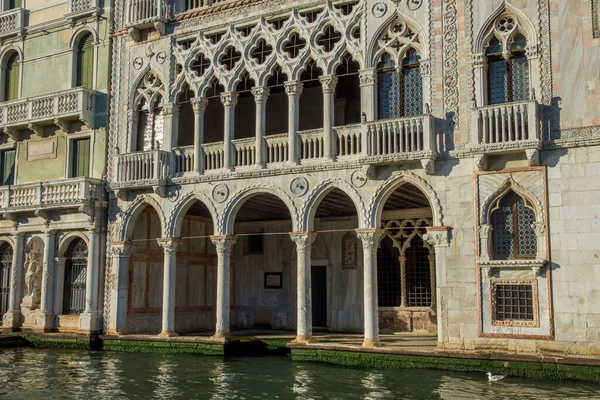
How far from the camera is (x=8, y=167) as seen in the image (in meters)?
25.7

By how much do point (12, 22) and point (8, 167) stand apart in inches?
213

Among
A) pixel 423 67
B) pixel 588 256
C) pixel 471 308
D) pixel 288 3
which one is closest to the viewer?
pixel 588 256

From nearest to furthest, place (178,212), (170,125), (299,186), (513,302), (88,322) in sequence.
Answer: (513,302) → (299,186) → (178,212) → (170,125) → (88,322)

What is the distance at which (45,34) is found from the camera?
25.3 m

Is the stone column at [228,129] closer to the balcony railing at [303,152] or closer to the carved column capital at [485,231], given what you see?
the balcony railing at [303,152]

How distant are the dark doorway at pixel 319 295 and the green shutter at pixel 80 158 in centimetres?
867

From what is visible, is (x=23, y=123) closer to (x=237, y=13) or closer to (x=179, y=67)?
(x=179, y=67)

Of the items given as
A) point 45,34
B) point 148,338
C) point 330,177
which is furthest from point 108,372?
point 45,34

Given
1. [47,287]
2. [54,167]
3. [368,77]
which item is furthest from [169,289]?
[368,77]

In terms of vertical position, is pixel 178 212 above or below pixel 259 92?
below

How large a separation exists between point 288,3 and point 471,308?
10.0 meters

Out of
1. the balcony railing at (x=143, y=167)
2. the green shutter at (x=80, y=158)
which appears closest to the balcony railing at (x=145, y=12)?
the balcony railing at (x=143, y=167)

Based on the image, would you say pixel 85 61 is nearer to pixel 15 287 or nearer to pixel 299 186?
pixel 15 287

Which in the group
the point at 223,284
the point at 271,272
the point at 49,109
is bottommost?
the point at 223,284
